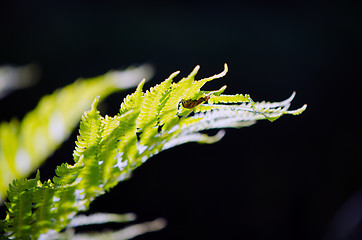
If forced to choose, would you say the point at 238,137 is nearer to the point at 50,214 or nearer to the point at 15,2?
the point at 15,2

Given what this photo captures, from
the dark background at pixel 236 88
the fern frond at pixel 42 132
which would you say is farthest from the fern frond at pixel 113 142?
the dark background at pixel 236 88

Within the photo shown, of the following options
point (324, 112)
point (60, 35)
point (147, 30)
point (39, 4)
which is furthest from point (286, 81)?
point (39, 4)

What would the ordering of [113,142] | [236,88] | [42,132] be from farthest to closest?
1. [236,88]
2. [42,132]
3. [113,142]

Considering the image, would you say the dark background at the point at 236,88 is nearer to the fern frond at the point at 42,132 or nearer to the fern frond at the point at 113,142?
the fern frond at the point at 42,132

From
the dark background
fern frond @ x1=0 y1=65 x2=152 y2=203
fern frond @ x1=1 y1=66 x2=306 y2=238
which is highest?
the dark background

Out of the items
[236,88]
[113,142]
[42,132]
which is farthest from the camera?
[236,88]

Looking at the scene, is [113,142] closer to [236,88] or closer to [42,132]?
[42,132]

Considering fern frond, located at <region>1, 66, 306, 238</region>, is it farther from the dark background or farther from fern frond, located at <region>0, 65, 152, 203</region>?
the dark background

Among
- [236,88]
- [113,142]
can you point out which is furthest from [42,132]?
[236,88]

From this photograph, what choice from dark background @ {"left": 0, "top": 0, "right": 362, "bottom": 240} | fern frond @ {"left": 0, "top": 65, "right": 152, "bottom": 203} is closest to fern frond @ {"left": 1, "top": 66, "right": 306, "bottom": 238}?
fern frond @ {"left": 0, "top": 65, "right": 152, "bottom": 203}

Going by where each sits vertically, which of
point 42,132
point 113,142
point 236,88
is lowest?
point 113,142
